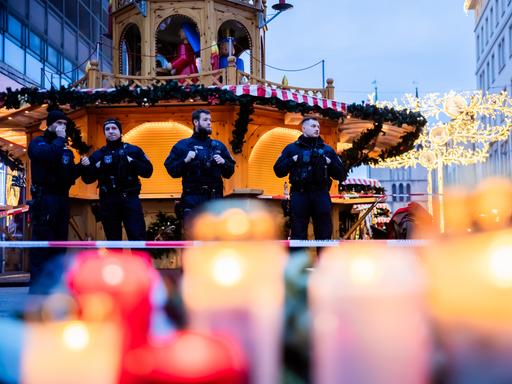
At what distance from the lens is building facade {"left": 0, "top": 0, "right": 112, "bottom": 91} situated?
2102 centimetres

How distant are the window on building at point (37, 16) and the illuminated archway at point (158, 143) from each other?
11.3 m

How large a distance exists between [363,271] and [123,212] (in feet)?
21.9

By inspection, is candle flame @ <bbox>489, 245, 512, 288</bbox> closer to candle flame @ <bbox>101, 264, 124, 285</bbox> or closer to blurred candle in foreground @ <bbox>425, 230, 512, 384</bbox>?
blurred candle in foreground @ <bbox>425, 230, 512, 384</bbox>

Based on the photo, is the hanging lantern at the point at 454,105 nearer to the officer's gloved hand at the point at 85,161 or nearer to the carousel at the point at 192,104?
the carousel at the point at 192,104

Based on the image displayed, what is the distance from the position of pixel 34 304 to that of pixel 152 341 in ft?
0.81

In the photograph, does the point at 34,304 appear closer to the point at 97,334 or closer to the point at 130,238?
the point at 97,334

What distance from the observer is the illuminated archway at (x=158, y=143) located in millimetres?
14219

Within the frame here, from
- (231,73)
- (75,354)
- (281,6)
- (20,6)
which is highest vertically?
(20,6)

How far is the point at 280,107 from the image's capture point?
1270cm

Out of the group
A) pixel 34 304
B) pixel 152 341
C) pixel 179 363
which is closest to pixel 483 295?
pixel 179 363

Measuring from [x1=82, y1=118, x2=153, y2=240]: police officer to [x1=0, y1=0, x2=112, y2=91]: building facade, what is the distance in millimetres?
10298

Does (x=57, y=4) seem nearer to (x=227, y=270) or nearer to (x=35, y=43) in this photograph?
(x=35, y=43)

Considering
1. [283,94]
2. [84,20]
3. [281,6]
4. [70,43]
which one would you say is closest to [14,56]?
[70,43]

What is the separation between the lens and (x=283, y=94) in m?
12.6
